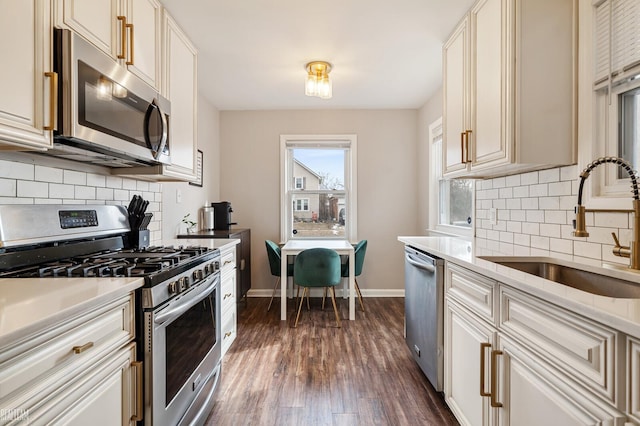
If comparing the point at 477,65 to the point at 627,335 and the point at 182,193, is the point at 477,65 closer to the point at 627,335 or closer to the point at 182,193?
the point at 627,335

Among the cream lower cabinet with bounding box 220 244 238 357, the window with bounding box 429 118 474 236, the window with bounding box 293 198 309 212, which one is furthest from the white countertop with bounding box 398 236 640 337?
the window with bounding box 293 198 309 212

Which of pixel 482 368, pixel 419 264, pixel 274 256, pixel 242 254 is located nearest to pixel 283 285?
pixel 274 256

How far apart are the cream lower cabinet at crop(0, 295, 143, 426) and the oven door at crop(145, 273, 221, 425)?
60 mm

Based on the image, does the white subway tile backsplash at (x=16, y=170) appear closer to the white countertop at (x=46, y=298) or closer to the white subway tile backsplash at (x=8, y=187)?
the white subway tile backsplash at (x=8, y=187)

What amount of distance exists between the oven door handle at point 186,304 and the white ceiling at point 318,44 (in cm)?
173

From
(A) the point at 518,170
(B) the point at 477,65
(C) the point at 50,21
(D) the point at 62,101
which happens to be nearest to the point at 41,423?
(D) the point at 62,101

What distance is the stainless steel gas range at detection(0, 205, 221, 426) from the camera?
1.19 meters

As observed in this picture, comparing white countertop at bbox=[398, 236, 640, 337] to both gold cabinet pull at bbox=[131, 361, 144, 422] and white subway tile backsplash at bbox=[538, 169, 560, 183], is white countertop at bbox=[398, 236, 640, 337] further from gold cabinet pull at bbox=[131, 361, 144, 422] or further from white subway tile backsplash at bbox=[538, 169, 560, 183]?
gold cabinet pull at bbox=[131, 361, 144, 422]

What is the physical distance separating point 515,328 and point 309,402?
131 centimetres

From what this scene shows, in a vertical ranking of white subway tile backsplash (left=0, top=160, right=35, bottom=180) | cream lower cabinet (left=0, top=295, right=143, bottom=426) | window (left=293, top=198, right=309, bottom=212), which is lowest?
cream lower cabinet (left=0, top=295, right=143, bottom=426)

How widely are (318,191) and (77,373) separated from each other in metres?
3.55

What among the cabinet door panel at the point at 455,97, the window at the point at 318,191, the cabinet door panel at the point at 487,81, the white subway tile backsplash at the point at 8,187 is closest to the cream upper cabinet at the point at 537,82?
the cabinet door panel at the point at 487,81

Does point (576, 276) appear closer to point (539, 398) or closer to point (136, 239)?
point (539, 398)

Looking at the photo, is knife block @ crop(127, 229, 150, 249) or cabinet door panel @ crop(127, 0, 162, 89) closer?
cabinet door panel @ crop(127, 0, 162, 89)
